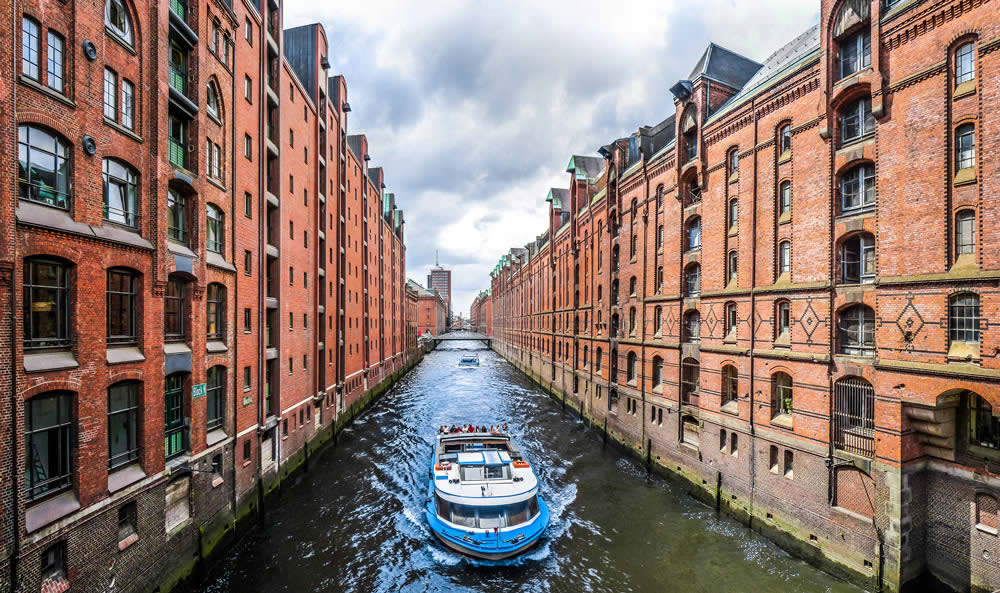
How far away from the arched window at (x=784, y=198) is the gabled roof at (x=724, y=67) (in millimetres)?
7726

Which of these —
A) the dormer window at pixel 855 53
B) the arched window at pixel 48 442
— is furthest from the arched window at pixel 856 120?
the arched window at pixel 48 442

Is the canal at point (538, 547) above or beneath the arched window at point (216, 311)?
beneath

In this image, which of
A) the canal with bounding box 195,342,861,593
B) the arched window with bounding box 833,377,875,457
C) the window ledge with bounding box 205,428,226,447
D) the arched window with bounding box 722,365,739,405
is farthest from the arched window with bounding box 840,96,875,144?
the window ledge with bounding box 205,428,226,447

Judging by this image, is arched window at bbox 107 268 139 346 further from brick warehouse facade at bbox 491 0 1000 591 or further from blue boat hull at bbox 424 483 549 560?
brick warehouse facade at bbox 491 0 1000 591

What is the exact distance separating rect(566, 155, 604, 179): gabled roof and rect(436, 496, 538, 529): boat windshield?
108ft

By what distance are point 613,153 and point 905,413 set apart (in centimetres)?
2317

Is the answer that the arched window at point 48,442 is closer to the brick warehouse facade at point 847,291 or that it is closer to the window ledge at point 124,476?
the window ledge at point 124,476

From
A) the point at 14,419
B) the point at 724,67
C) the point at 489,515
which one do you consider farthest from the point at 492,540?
the point at 724,67

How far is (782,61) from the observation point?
1833 centimetres

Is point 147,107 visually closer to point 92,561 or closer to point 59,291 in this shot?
point 59,291

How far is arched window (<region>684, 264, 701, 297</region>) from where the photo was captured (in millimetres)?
22219

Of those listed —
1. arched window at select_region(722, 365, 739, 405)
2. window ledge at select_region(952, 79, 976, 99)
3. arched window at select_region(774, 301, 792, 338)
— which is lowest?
arched window at select_region(722, 365, 739, 405)

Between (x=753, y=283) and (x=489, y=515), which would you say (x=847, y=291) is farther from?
(x=489, y=515)

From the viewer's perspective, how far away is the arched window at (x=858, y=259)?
46.5 ft
